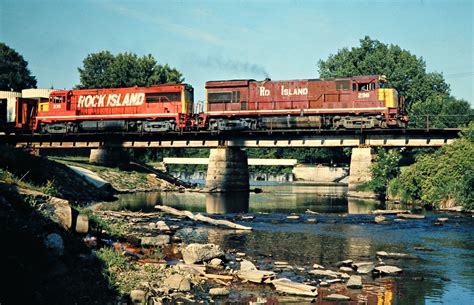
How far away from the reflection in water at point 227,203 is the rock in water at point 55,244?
21.7m

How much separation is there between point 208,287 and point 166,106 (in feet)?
136

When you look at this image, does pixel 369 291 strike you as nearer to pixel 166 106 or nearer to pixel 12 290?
pixel 12 290

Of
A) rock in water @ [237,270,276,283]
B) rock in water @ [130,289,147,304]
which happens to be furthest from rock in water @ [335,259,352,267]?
rock in water @ [130,289,147,304]

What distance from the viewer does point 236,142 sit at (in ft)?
177

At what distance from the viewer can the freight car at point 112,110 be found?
54875 millimetres

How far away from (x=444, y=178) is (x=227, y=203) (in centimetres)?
1645

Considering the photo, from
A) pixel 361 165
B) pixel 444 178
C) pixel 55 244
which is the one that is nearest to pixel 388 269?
pixel 55 244

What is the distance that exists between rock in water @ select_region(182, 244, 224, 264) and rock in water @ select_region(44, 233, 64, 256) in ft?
14.3

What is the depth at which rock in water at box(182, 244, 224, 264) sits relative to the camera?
17.4m

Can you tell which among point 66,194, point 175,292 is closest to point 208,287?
point 175,292

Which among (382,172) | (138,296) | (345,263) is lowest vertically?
(138,296)

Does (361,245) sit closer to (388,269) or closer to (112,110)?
(388,269)

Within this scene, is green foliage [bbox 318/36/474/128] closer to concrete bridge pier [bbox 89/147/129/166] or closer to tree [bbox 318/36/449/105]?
tree [bbox 318/36/449/105]

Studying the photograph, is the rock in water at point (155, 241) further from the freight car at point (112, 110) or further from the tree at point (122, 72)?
the tree at point (122, 72)
